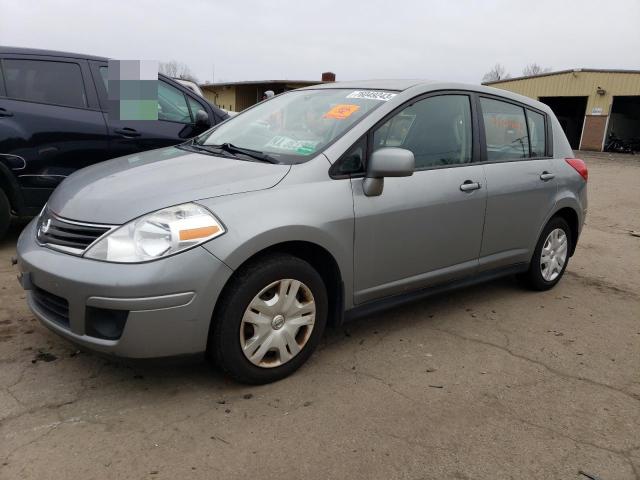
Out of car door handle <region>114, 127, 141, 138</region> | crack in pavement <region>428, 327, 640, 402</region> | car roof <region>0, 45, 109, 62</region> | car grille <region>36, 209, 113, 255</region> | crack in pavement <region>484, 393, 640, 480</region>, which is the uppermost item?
car roof <region>0, 45, 109, 62</region>

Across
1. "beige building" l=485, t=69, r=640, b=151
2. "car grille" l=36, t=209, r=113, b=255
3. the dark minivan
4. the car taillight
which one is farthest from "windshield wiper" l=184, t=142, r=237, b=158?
"beige building" l=485, t=69, r=640, b=151

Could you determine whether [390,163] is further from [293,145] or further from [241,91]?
[241,91]

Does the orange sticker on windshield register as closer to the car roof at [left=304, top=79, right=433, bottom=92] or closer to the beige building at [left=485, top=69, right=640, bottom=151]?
the car roof at [left=304, top=79, right=433, bottom=92]

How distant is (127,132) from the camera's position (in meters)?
5.18

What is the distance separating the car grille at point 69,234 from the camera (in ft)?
8.20

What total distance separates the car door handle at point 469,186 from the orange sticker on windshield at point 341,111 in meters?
0.89

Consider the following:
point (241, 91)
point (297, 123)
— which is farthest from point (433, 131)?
point (241, 91)

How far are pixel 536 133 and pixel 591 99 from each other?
92.8ft

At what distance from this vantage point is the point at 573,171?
14.9ft

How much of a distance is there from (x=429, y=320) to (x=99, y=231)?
2351 mm

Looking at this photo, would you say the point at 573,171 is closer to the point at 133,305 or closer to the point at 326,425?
the point at 326,425

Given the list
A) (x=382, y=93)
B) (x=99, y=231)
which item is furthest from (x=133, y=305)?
(x=382, y=93)

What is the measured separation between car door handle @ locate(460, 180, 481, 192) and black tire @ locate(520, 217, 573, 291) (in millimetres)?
1067

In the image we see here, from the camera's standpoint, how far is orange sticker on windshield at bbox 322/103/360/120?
10.8ft
